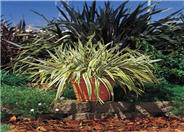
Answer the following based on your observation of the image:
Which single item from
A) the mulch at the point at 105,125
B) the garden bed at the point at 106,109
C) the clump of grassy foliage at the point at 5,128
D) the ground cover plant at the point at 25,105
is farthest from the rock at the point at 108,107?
the clump of grassy foliage at the point at 5,128

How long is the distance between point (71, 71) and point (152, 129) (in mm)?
1272

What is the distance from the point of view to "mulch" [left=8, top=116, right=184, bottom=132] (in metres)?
2.55

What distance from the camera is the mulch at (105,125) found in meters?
2.55

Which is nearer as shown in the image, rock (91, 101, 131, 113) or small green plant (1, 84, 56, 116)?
small green plant (1, 84, 56, 116)

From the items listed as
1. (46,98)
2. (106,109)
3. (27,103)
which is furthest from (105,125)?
(27,103)

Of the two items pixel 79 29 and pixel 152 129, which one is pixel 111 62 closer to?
pixel 152 129

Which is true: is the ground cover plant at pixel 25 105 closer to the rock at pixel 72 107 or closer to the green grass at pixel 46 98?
the green grass at pixel 46 98

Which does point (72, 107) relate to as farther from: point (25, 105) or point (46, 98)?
point (25, 105)

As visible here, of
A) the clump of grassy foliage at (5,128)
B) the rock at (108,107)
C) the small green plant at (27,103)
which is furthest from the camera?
the rock at (108,107)

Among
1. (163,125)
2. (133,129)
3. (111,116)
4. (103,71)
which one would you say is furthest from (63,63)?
(163,125)

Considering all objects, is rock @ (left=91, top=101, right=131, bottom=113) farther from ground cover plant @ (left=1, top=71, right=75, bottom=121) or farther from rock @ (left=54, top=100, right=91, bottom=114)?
ground cover plant @ (left=1, top=71, right=75, bottom=121)

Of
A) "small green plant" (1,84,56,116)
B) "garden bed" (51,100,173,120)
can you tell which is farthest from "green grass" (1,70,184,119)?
"garden bed" (51,100,173,120)

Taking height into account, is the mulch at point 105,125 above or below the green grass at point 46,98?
below

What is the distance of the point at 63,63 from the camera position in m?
3.25
